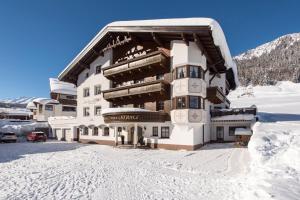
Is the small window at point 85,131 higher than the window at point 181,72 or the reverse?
the reverse

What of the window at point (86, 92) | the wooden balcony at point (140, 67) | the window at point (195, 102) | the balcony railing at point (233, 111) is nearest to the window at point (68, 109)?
the window at point (86, 92)

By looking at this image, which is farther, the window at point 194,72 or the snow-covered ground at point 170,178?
the window at point 194,72

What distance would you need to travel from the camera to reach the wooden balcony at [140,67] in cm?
2491

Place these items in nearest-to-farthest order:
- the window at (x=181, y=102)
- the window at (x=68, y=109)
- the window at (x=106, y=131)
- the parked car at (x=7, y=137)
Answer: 1. the window at (x=181, y=102)
2. the window at (x=106, y=131)
3. the parked car at (x=7, y=137)
4. the window at (x=68, y=109)

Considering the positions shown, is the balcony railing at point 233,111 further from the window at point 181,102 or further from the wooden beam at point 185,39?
the wooden beam at point 185,39

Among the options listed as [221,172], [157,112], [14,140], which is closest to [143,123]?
[157,112]

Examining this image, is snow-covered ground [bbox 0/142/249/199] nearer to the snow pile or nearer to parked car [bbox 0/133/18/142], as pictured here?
parked car [bbox 0/133/18/142]

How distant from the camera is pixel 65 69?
3647cm

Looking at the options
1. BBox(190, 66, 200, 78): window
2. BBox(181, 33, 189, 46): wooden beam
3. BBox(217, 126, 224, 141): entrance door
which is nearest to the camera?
BBox(181, 33, 189, 46): wooden beam

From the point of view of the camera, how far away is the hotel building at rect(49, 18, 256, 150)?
2344cm

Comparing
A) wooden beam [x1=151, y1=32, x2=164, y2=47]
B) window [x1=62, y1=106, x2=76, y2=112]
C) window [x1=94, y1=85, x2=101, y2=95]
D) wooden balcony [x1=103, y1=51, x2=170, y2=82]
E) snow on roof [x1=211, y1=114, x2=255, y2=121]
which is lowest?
snow on roof [x1=211, y1=114, x2=255, y2=121]

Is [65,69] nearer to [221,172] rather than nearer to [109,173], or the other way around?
[109,173]

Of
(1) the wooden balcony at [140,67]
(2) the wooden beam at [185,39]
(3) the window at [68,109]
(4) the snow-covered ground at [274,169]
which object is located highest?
(2) the wooden beam at [185,39]

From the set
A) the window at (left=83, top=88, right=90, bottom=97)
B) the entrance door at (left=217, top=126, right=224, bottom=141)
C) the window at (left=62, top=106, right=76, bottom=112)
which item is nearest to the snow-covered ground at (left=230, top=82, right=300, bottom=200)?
the entrance door at (left=217, top=126, right=224, bottom=141)
